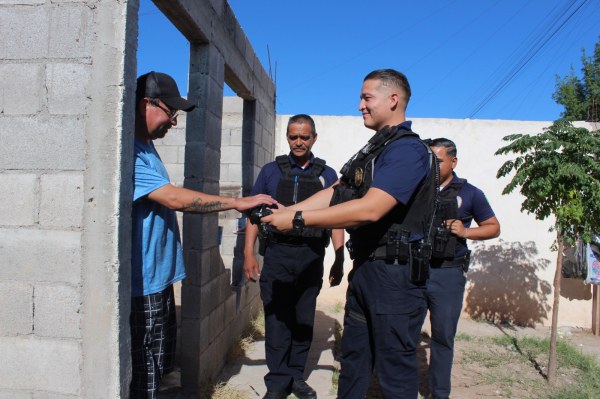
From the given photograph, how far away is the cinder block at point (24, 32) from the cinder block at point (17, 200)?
0.44 m

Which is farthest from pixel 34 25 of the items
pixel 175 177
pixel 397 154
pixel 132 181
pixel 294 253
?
pixel 175 177

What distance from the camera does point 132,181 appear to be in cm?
223

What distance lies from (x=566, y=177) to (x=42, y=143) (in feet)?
13.4

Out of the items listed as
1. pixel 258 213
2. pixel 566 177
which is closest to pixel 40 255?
pixel 258 213

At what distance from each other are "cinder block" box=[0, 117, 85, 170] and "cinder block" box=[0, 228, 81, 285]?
0.98ft

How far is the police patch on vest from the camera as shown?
2369 millimetres

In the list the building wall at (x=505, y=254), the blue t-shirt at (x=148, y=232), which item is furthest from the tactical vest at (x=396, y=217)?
the building wall at (x=505, y=254)

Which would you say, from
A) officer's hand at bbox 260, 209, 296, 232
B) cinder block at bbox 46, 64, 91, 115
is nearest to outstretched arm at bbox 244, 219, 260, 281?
officer's hand at bbox 260, 209, 296, 232

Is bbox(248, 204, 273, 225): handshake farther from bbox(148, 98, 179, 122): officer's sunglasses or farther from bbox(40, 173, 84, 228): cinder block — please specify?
bbox(40, 173, 84, 228): cinder block

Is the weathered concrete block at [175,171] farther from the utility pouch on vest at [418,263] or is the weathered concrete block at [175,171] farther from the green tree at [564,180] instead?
the utility pouch on vest at [418,263]

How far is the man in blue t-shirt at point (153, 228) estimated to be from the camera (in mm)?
2293

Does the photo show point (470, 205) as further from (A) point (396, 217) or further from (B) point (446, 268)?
(A) point (396, 217)

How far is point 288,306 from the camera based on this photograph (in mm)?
3561

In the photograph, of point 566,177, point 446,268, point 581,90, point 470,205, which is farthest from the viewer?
point 581,90
